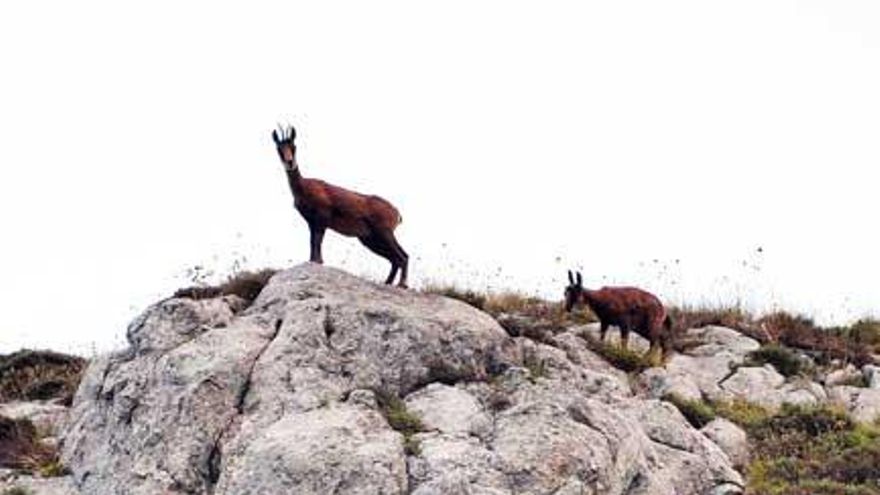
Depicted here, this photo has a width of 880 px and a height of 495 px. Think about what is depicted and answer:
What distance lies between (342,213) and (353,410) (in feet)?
12.9

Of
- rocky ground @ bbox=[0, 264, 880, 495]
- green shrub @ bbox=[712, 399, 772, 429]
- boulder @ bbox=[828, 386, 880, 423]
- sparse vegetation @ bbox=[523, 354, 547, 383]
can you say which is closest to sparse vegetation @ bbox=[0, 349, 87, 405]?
rocky ground @ bbox=[0, 264, 880, 495]

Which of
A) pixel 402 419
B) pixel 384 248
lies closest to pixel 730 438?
pixel 384 248

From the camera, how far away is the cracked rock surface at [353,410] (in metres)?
16.2

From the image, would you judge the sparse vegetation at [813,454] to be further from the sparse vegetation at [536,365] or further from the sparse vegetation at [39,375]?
the sparse vegetation at [39,375]

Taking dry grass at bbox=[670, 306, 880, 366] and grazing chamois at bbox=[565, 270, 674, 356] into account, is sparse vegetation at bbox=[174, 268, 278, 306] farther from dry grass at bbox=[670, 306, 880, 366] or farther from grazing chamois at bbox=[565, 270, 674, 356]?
dry grass at bbox=[670, 306, 880, 366]

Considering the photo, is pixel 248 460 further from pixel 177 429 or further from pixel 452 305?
pixel 452 305

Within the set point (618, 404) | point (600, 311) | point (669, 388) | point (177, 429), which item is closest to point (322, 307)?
point (177, 429)

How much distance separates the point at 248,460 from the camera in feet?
53.8

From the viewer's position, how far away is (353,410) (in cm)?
1716

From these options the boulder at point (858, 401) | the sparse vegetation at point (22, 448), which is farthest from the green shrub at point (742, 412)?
the sparse vegetation at point (22, 448)

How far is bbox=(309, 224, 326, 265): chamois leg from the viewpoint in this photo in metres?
20.3

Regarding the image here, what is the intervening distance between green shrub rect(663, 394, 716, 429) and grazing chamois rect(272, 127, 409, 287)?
423 centimetres

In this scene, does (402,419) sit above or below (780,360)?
above

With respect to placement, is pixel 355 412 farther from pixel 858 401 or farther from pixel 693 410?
pixel 858 401
